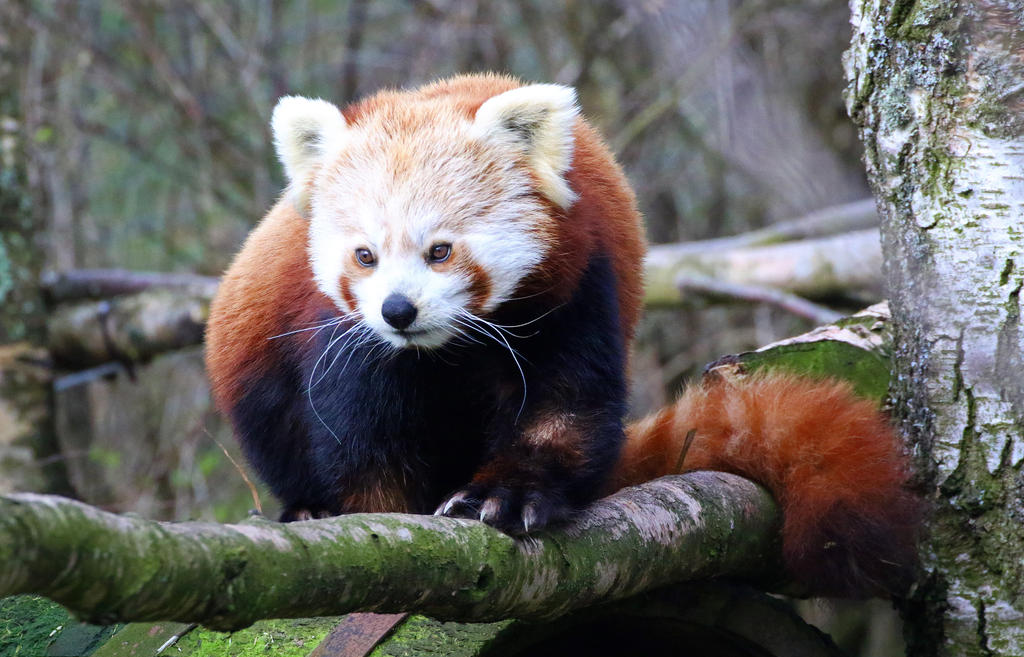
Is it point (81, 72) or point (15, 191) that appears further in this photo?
point (81, 72)

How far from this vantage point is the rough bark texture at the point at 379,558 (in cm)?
127

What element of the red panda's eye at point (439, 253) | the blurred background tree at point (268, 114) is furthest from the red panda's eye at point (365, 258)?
the blurred background tree at point (268, 114)

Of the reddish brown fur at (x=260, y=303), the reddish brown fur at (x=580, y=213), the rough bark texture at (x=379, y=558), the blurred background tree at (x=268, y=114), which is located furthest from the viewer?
the blurred background tree at (x=268, y=114)

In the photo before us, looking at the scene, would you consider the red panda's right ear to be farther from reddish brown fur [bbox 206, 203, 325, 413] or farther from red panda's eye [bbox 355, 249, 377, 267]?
red panda's eye [bbox 355, 249, 377, 267]

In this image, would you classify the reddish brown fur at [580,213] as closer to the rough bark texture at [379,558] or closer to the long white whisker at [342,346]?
the long white whisker at [342,346]

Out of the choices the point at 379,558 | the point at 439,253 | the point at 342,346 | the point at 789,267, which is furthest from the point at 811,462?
the point at 789,267

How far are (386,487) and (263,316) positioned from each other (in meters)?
0.60

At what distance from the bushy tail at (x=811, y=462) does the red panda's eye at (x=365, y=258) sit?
879mm

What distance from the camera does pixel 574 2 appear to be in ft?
23.3

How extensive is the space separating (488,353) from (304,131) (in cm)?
73

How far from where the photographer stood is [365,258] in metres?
Answer: 2.29

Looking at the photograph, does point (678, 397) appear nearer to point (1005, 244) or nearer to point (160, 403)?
point (1005, 244)

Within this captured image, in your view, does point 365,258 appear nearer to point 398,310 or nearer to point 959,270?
point 398,310

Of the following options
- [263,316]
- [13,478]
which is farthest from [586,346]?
[13,478]
